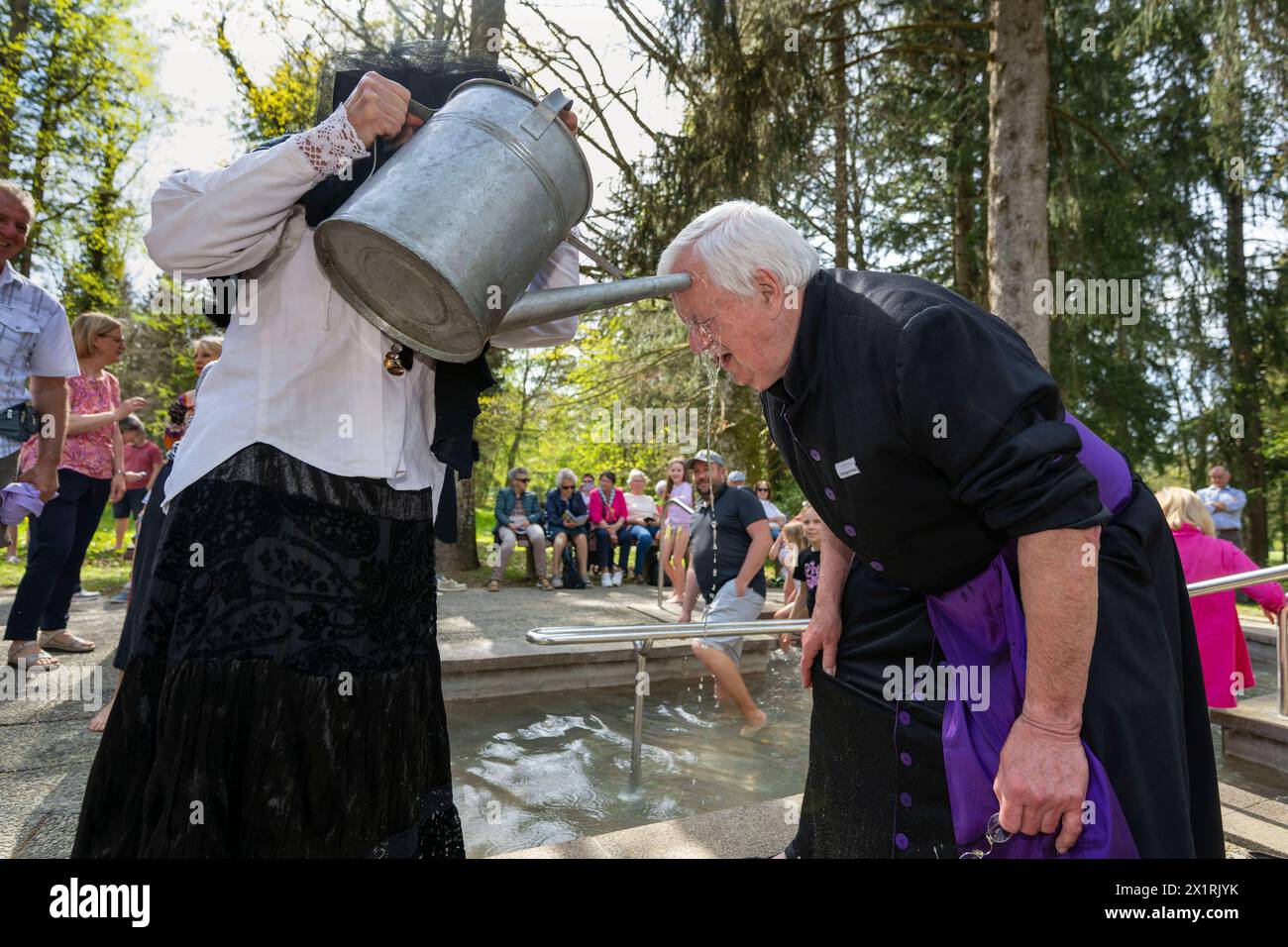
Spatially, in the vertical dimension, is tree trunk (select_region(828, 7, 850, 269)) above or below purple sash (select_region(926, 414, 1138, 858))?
above

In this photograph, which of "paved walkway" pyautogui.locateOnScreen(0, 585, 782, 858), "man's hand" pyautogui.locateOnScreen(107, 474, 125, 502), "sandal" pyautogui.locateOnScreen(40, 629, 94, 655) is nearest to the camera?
"paved walkway" pyautogui.locateOnScreen(0, 585, 782, 858)

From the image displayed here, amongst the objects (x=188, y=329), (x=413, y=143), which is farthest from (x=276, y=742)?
(x=188, y=329)

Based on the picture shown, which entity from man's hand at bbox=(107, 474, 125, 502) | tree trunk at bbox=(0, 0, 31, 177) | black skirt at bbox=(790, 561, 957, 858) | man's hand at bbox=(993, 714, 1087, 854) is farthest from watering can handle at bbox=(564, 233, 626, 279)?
tree trunk at bbox=(0, 0, 31, 177)

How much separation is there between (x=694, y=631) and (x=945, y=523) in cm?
210

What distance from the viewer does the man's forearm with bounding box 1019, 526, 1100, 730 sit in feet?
4.31

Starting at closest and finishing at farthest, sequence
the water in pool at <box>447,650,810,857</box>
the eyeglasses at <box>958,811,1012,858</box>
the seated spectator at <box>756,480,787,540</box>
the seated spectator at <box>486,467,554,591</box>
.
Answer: the eyeglasses at <box>958,811,1012,858</box>, the water in pool at <box>447,650,810,857</box>, the seated spectator at <box>486,467,554,591</box>, the seated spectator at <box>756,480,787,540</box>

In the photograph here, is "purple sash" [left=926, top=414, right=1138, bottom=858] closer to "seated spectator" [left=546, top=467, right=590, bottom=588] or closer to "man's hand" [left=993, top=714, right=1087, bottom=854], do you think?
"man's hand" [left=993, top=714, right=1087, bottom=854]

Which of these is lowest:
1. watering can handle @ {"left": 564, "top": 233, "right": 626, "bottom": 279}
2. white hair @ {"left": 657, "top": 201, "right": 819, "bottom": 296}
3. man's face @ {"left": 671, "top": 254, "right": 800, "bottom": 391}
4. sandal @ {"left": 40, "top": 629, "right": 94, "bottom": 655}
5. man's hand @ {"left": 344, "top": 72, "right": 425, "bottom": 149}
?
sandal @ {"left": 40, "top": 629, "right": 94, "bottom": 655}

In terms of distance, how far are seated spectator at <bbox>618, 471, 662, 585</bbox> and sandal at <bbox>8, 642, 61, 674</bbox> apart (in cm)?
824

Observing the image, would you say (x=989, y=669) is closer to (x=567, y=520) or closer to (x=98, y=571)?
(x=567, y=520)

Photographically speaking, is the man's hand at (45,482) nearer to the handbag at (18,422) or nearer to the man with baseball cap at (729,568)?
the handbag at (18,422)

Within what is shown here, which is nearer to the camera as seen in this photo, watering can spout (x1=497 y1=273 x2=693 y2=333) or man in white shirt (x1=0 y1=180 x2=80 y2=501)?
watering can spout (x1=497 y1=273 x2=693 y2=333)

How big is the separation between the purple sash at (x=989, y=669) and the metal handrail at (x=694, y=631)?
136 centimetres

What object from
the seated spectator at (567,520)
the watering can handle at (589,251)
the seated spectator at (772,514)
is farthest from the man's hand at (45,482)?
the seated spectator at (772,514)
